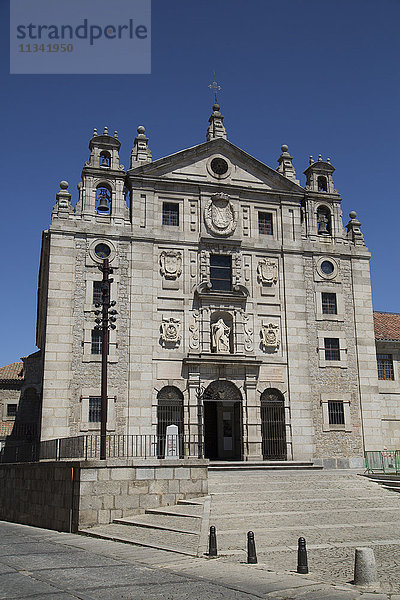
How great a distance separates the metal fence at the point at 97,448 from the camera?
73.4 feet

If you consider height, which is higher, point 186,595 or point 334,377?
point 334,377

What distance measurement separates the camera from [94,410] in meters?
28.6

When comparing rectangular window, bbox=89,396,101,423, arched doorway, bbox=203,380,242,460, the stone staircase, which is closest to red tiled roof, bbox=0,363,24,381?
rectangular window, bbox=89,396,101,423

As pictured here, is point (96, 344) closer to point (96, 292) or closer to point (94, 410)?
point (96, 292)

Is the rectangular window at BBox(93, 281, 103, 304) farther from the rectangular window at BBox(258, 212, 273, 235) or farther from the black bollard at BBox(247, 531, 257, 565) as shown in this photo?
the black bollard at BBox(247, 531, 257, 565)

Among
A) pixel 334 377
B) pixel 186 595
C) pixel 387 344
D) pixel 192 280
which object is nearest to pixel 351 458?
pixel 334 377

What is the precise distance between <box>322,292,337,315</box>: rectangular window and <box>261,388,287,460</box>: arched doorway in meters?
5.31

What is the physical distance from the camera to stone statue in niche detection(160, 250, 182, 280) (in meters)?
31.2

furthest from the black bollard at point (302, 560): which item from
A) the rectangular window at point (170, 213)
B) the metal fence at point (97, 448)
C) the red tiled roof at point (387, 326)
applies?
the red tiled roof at point (387, 326)

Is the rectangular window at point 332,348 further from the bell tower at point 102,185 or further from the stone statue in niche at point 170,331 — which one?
the bell tower at point 102,185

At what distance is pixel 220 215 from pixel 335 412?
39.0ft

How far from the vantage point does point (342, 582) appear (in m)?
10.8

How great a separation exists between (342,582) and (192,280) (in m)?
21.7

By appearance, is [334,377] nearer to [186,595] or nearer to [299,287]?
[299,287]
